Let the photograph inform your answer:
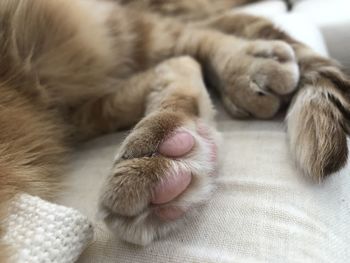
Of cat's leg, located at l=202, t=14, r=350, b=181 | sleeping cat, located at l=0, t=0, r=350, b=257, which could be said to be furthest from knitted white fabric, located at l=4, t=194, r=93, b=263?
cat's leg, located at l=202, t=14, r=350, b=181

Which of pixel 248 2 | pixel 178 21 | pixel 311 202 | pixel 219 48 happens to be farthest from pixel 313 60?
pixel 248 2

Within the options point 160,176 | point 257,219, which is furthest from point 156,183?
point 257,219

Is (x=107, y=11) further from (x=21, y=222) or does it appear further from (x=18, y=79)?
(x=21, y=222)

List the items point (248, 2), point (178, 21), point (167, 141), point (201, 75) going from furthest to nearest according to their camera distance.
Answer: point (248, 2), point (178, 21), point (201, 75), point (167, 141)

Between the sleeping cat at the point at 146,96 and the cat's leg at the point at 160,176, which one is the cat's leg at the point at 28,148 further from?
the cat's leg at the point at 160,176

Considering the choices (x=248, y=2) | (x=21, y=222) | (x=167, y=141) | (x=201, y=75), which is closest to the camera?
(x=21, y=222)

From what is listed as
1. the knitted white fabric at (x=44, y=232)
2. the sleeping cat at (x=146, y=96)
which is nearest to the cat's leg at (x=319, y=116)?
the sleeping cat at (x=146, y=96)
